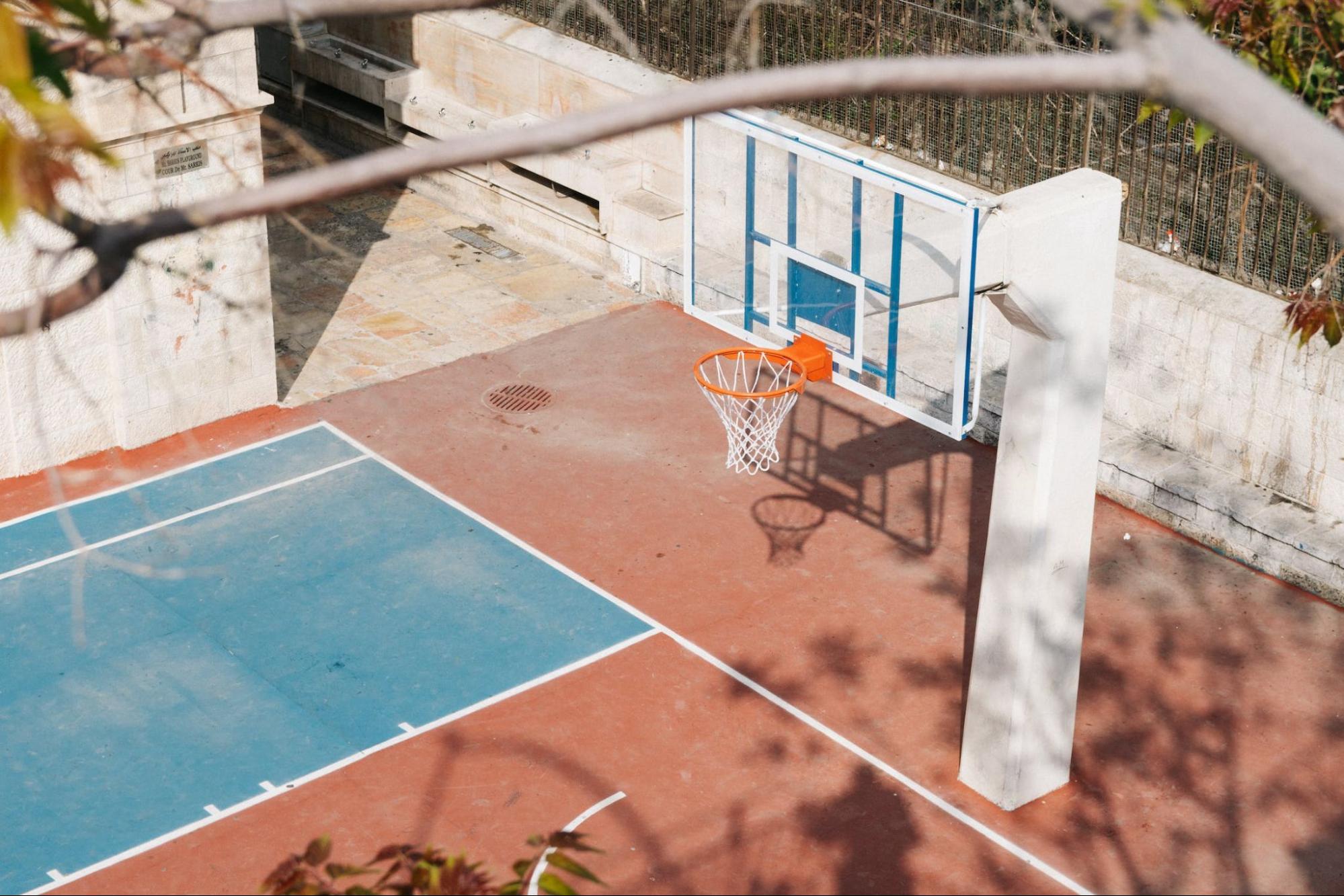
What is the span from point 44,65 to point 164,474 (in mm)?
12147

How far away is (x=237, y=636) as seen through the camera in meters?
13.3

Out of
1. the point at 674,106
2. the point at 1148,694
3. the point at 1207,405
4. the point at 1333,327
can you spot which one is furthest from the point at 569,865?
the point at 1207,405

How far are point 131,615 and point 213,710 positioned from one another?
160 centimetres

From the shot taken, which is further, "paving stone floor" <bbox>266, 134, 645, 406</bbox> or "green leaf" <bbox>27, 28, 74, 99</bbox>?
"paving stone floor" <bbox>266, 134, 645, 406</bbox>

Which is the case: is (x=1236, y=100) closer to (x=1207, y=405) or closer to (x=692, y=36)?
(x=1207, y=405)

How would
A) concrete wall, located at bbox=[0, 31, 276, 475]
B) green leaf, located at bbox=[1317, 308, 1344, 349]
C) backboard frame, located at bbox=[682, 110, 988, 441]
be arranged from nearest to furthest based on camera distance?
green leaf, located at bbox=[1317, 308, 1344, 349] → backboard frame, located at bbox=[682, 110, 988, 441] → concrete wall, located at bbox=[0, 31, 276, 475]

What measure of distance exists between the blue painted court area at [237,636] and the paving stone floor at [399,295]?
6.85 feet

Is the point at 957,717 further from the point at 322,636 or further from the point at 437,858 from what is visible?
the point at 437,858

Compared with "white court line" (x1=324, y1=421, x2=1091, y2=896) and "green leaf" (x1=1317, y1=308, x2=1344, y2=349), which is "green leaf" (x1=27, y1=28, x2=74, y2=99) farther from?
"white court line" (x1=324, y1=421, x2=1091, y2=896)

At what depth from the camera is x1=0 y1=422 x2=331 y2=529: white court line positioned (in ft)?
49.3

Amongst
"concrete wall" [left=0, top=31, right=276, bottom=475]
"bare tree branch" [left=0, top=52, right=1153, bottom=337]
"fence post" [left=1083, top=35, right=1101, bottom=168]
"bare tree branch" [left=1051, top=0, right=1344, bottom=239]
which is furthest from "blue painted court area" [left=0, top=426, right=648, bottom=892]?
"bare tree branch" [left=1051, top=0, right=1344, bottom=239]

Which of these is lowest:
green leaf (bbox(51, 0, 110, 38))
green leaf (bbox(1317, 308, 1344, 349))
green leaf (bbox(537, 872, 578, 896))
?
green leaf (bbox(537, 872, 578, 896))

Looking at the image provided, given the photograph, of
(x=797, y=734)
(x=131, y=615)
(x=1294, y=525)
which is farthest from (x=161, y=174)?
(x=1294, y=525)

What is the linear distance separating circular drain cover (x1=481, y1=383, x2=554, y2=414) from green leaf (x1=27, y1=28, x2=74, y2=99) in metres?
12.5
